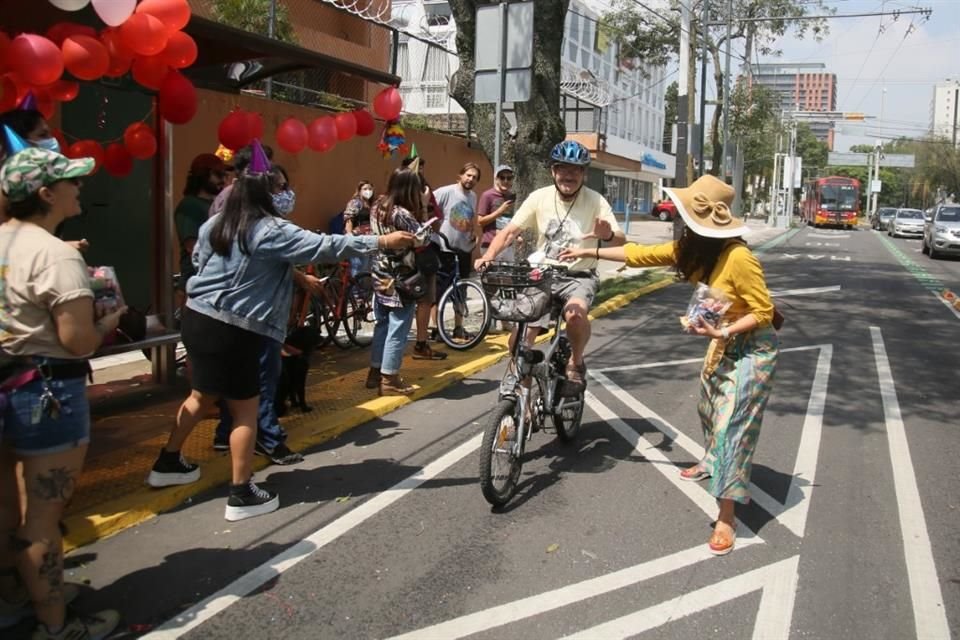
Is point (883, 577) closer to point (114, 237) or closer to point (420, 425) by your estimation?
point (420, 425)

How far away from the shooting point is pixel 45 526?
2982mm

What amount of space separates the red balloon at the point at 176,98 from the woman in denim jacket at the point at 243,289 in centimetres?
Result: 194

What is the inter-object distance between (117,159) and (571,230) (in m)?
3.36

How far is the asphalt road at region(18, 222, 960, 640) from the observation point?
344cm

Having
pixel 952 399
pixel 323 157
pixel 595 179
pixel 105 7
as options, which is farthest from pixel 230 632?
pixel 595 179

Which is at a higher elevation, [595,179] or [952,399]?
[595,179]

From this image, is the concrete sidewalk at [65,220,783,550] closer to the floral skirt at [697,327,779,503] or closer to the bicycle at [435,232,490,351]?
the bicycle at [435,232,490,351]

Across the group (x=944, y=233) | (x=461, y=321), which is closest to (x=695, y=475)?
(x=461, y=321)

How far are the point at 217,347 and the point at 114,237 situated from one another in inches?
131

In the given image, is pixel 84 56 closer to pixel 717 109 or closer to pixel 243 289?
pixel 243 289

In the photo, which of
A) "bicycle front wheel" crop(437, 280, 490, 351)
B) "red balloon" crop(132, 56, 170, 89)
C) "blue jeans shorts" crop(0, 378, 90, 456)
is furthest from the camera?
"bicycle front wheel" crop(437, 280, 490, 351)

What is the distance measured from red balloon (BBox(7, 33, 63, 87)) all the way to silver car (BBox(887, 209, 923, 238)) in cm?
4180

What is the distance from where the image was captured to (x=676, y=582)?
376 cm

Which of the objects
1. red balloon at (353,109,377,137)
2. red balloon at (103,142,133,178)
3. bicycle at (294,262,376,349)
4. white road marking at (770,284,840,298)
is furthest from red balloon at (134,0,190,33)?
white road marking at (770,284,840,298)
